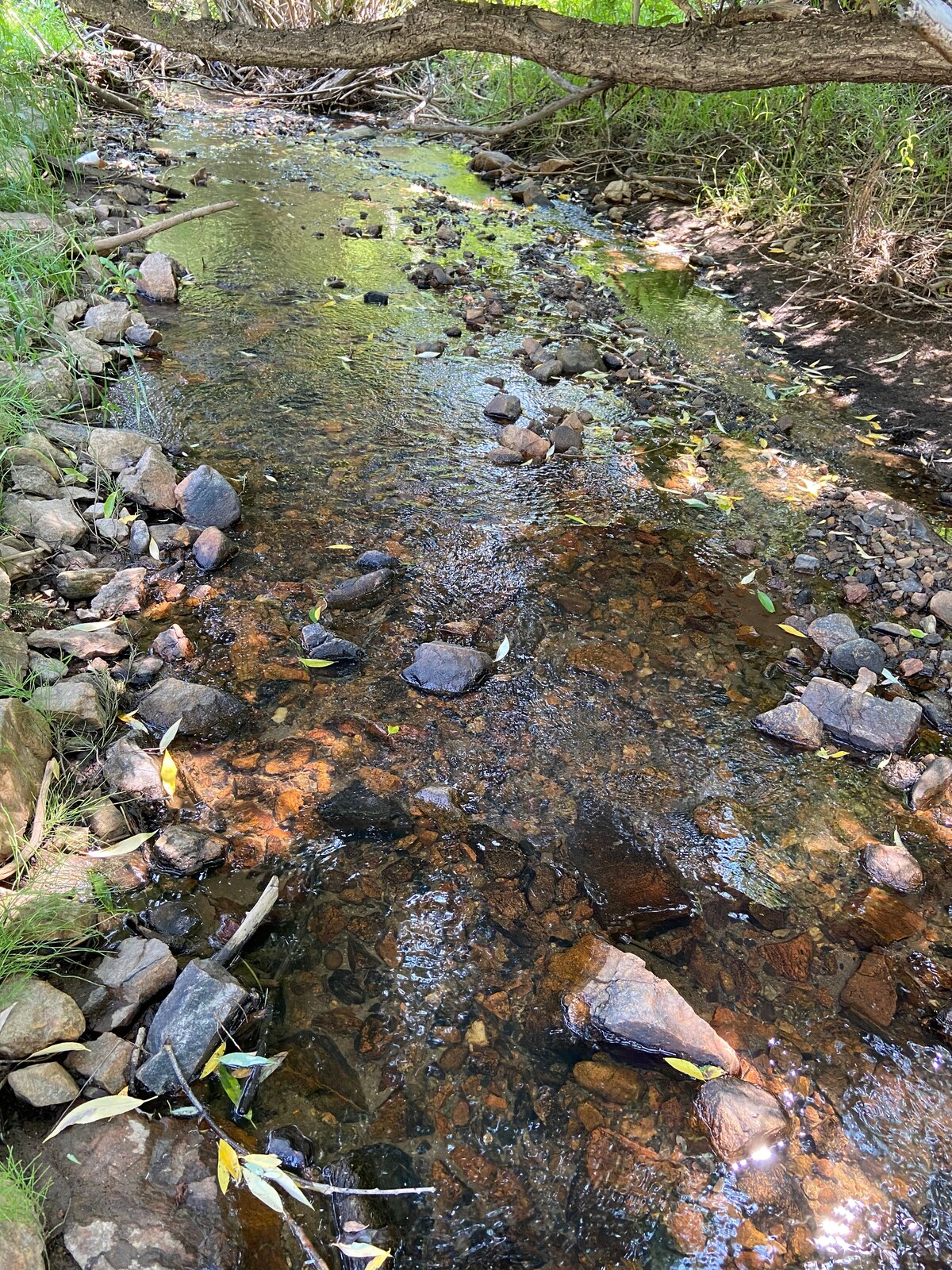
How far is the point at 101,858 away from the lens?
1.84 metres

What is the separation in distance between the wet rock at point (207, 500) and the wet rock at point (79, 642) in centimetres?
62

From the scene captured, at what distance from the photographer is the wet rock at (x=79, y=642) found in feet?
7.51

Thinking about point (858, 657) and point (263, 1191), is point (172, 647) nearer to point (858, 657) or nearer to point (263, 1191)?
point (263, 1191)

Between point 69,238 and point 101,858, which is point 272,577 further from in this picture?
point 69,238

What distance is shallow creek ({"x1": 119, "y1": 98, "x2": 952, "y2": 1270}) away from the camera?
4.85 ft

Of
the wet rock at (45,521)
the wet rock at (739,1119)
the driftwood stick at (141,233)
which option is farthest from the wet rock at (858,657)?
the driftwood stick at (141,233)

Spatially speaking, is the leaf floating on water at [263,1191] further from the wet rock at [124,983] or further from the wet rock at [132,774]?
the wet rock at [132,774]

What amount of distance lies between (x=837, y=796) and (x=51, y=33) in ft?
23.9

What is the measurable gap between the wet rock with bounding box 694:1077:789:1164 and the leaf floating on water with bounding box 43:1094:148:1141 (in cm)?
102

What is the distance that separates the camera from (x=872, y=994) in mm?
1800

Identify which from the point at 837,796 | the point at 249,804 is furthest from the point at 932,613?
the point at 249,804

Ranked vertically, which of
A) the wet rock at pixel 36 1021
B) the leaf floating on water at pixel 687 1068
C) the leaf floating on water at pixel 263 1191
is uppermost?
the wet rock at pixel 36 1021

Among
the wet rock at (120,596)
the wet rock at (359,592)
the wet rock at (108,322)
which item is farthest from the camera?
the wet rock at (108,322)

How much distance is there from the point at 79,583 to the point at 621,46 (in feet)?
9.29
